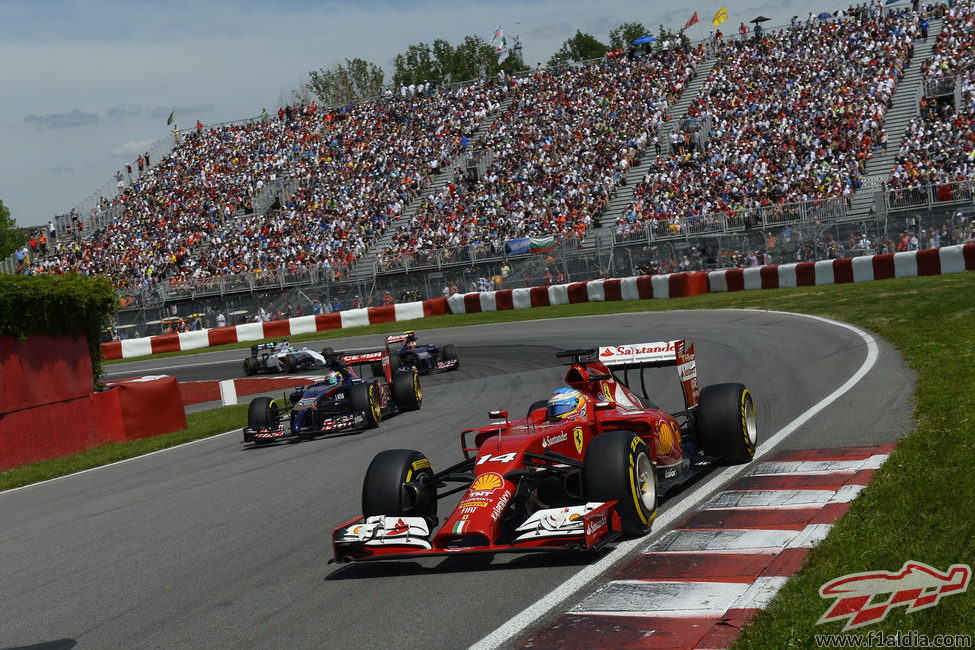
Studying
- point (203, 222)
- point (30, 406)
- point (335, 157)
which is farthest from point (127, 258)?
point (30, 406)

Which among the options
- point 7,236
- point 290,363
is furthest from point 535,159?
point 7,236

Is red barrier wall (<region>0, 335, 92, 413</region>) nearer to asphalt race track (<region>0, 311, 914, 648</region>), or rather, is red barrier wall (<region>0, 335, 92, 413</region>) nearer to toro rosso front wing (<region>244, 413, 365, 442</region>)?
asphalt race track (<region>0, 311, 914, 648</region>)

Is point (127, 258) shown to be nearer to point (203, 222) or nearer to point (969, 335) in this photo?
point (203, 222)

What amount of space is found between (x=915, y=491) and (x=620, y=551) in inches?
87.5

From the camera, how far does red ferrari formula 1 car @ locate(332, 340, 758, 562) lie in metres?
7.00

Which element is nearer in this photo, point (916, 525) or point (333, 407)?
point (916, 525)

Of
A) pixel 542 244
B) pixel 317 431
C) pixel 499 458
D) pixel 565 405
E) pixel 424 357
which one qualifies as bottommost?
pixel 317 431

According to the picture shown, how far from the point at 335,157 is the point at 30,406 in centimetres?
3737

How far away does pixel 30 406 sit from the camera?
659 inches

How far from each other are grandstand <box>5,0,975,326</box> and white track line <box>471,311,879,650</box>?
20.6 metres

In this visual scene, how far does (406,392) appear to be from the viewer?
55.8 feet

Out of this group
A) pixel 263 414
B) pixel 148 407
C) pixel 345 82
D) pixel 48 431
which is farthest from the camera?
pixel 345 82

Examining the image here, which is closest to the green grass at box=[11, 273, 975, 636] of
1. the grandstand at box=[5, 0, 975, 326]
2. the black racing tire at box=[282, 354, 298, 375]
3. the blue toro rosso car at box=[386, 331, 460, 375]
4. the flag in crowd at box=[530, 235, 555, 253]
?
the blue toro rosso car at box=[386, 331, 460, 375]

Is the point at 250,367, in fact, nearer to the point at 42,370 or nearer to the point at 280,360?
the point at 280,360
